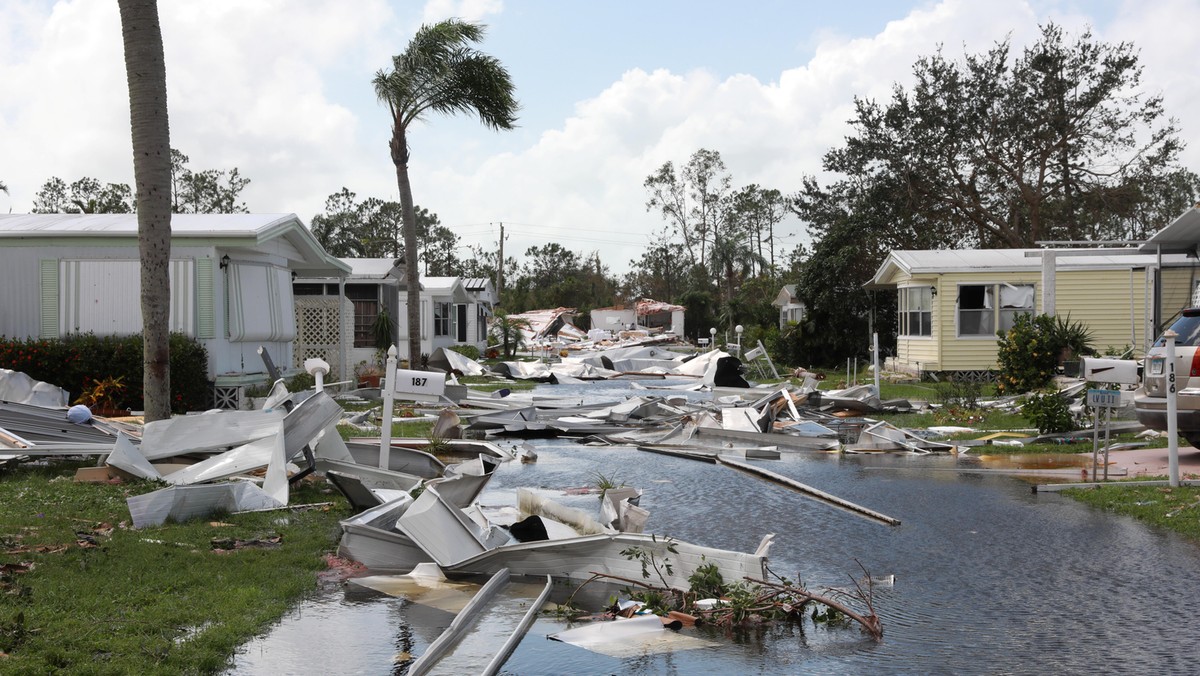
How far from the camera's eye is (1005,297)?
2819cm

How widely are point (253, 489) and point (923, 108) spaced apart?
1603 inches

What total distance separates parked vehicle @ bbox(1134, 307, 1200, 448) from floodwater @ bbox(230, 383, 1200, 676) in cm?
192

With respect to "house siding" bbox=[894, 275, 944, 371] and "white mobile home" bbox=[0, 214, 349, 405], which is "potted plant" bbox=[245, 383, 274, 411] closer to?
"white mobile home" bbox=[0, 214, 349, 405]

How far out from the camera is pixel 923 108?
4472 cm

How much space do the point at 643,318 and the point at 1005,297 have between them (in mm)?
51811

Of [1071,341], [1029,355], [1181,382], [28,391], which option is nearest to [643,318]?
[1071,341]

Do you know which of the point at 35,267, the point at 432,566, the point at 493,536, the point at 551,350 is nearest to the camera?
the point at 432,566

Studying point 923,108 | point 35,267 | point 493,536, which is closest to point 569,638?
point 493,536

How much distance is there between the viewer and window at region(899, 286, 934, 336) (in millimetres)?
29141

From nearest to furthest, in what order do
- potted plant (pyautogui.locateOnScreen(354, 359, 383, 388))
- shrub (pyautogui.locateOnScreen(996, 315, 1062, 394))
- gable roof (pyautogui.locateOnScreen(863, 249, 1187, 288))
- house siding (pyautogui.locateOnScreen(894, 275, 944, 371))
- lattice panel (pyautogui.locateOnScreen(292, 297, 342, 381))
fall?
shrub (pyautogui.locateOnScreen(996, 315, 1062, 394)) < potted plant (pyautogui.locateOnScreen(354, 359, 383, 388)) < lattice panel (pyautogui.locateOnScreen(292, 297, 342, 381)) < gable roof (pyautogui.locateOnScreen(863, 249, 1187, 288)) < house siding (pyautogui.locateOnScreen(894, 275, 944, 371))

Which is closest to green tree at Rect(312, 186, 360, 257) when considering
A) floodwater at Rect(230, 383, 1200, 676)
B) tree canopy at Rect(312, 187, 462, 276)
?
tree canopy at Rect(312, 187, 462, 276)

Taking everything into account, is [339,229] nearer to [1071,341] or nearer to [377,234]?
[377,234]

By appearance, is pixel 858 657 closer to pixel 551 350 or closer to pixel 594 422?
pixel 594 422

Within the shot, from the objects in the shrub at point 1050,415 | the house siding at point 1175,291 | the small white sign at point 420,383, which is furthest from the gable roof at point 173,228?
the house siding at point 1175,291
